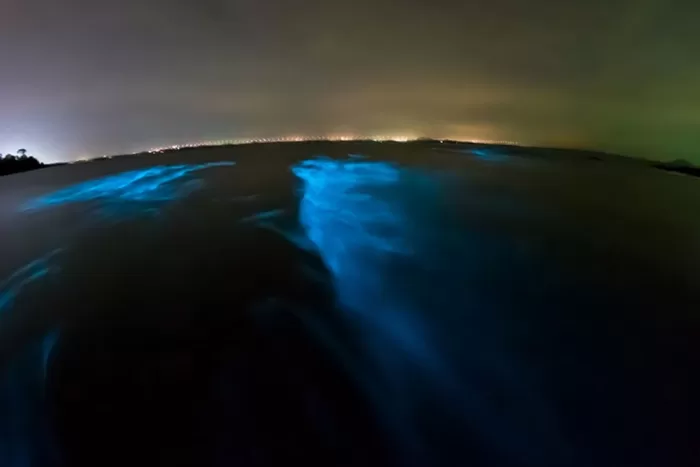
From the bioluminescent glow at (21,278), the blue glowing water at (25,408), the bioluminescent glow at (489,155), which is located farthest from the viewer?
the bioluminescent glow at (489,155)

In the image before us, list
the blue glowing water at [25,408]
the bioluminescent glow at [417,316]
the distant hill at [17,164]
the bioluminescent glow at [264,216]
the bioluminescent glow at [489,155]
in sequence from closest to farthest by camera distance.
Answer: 1. the blue glowing water at [25,408]
2. the bioluminescent glow at [417,316]
3. the bioluminescent glow at [264,216]
4. the distant hill at [17,164]
5. the bioluminescent glow at [489,155]

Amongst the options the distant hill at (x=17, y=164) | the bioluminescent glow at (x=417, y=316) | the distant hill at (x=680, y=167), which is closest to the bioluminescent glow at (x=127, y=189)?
the distant hill at (x=17, y=164)

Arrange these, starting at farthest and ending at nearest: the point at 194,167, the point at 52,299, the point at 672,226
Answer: the point at 194,167 < the point at 672,226 < the point at 52,299

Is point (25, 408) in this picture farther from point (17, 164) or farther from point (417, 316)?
point (17, 164)

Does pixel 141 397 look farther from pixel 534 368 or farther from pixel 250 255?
pixel 534 368

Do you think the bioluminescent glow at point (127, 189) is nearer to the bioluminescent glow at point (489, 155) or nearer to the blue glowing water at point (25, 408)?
the blue glowing water at point (25, 408)

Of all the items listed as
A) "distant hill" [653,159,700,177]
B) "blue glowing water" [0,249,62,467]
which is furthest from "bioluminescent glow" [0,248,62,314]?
"distant hill" [653,159,700,177]

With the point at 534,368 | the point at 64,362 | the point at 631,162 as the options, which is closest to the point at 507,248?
the point at 534,368
